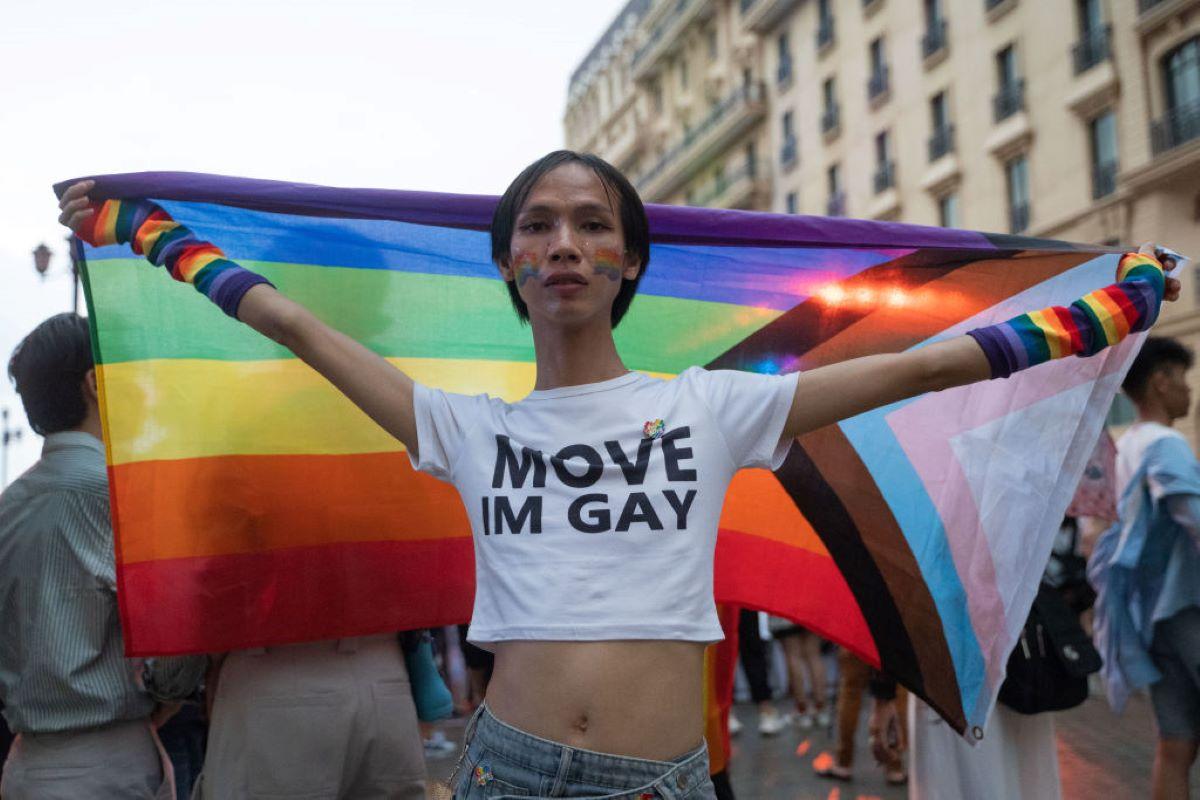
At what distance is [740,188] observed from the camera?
41281 mm

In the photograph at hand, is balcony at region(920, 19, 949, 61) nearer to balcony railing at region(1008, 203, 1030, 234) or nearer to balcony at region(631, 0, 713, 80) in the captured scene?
balcony railing at region(1008, 203, 1030, 234)

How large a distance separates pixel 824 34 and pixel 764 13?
354cm

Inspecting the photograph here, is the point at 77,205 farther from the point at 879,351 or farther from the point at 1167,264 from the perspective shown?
the point at 1167,264

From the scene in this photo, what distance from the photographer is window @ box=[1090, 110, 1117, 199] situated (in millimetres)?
24000

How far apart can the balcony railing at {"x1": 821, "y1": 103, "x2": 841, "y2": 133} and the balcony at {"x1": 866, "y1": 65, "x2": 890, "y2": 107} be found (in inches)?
76.0

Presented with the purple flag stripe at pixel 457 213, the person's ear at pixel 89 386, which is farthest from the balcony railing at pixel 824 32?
the person's ear at pixel 89 386

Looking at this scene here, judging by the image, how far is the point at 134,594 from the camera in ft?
11.0

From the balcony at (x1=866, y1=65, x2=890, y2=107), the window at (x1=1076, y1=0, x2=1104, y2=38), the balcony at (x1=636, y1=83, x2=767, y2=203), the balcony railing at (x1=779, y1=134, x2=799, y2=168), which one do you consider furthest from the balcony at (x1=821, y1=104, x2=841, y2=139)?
the window at (x1=1076, y1=0, x2=1104, y2=38)

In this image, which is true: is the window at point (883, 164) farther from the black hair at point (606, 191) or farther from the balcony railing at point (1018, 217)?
the black hair at point (606, 191)

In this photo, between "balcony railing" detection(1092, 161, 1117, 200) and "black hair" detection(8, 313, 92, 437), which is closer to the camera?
"black hair" detection(8, 313, 92, 437)

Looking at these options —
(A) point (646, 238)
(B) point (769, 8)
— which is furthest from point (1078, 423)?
(B) point (769, 8)

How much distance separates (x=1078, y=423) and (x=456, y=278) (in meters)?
1.86

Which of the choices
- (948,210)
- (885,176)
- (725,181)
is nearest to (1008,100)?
(948,210)

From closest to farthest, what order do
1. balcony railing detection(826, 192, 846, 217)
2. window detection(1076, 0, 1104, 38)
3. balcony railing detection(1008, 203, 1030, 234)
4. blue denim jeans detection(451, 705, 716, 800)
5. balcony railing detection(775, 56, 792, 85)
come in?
1. blue denim jeans detection(451, 705, 716, 800)
2. window detection(1076, 0, 1104, 38)
3. balcony railing detection(1008, 203, 1030, 234)
4. balcony railing detection(826, 192, 846, 217)
5. balcony railing detection(775, 56, 792, 85)
